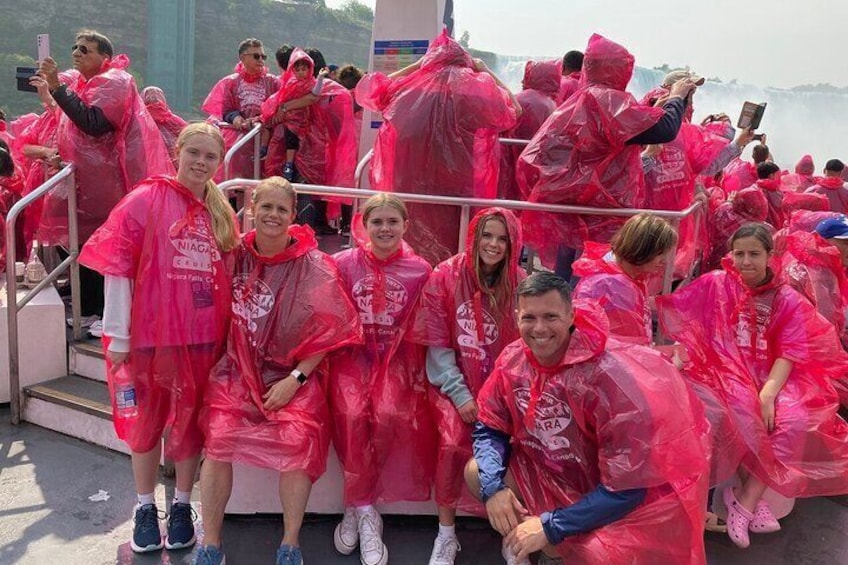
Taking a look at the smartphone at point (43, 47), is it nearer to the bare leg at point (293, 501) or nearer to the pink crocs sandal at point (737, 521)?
the bare leg at point (293, 501)

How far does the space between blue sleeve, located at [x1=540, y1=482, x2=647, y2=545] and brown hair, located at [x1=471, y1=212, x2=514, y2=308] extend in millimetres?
944

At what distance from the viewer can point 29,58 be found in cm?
3475

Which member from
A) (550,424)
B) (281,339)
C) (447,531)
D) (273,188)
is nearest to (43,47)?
(273,188)

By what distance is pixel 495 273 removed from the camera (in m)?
2.79

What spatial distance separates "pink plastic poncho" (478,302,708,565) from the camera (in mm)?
2018

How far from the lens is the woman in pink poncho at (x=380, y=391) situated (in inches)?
108

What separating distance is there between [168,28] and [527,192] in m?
41.5

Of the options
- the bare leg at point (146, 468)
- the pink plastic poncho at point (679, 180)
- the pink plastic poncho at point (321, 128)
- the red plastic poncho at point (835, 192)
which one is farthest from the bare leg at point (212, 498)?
the red plastic poncho at point (835, 192)

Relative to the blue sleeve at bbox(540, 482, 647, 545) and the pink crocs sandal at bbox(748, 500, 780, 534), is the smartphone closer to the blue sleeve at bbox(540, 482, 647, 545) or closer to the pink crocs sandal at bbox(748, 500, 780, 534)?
the blue sleeve at bbox(540, 482, 647, 545)

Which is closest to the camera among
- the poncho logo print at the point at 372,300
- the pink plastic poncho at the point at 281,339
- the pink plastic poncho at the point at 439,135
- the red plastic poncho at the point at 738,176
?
the pink plastic poncho at the point at 281,339

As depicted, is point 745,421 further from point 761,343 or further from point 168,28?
point 168,28

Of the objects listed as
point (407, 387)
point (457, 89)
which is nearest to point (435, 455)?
point (407, 387)

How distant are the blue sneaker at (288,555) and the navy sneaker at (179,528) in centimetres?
46

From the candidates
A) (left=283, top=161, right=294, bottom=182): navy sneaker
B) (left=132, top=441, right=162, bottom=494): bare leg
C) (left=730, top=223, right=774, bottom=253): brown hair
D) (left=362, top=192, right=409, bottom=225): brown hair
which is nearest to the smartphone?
(left=283, top=161, right=294, bottom=182): navy sneaker
